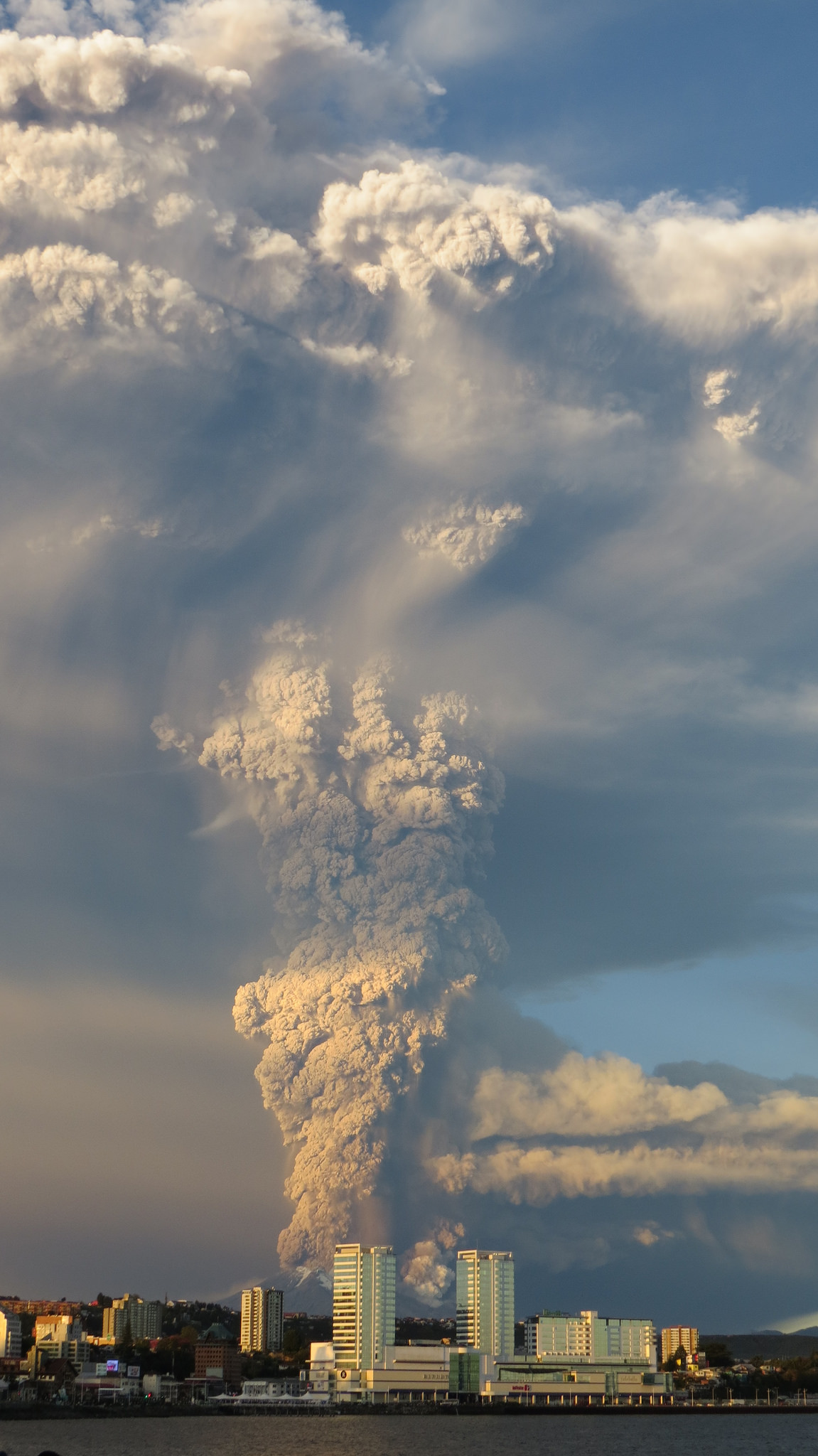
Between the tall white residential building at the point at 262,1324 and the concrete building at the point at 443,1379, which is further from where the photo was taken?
the tall white residential building at the point at 262,1324

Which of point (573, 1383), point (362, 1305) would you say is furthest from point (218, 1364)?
point (573, 1383)

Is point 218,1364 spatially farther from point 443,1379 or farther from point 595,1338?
point 595,1338

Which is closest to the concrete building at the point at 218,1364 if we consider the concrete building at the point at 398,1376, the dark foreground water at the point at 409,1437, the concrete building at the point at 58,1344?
the concrete building at the point at 398,1376

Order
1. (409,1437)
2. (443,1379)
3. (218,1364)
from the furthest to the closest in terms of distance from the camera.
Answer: (218,1364), (443,1379), (409,1437)

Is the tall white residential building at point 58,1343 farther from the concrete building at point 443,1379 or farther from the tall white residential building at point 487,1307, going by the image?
the tall white residential building at point 487,1307

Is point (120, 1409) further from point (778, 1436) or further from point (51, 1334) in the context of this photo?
point (778, 1436)

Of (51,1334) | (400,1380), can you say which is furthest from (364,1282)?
(51,1334)
